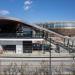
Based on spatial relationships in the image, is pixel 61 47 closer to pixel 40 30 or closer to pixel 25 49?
pixel 25 49

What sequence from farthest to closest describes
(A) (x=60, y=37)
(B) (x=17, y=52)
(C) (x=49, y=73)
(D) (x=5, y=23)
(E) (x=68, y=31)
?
(E) (x=68, y=31) < (D) (x=5, y=23) < (A) (x=60, y=37) < (B) (x=17, y=52) < (C) (x=49, y=73)

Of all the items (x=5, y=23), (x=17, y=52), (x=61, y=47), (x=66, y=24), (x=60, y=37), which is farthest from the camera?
(x=66, y=24)

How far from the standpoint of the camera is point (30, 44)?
5078 cm

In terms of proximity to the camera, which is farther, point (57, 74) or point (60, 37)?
point (60, 37)

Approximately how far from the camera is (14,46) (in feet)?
160

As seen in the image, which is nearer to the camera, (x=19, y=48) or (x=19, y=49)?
(x=19, y=49)

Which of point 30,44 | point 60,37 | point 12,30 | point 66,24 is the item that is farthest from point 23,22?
point 66,24

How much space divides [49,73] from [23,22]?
2023 inches

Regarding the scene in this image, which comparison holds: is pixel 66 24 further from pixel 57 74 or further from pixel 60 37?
pixel 57 74

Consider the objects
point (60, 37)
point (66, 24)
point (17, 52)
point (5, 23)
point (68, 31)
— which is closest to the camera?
point (17, 52)

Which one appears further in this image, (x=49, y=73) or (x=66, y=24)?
(x=66, y=24)

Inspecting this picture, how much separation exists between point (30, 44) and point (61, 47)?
241 inches

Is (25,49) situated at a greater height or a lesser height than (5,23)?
lesser

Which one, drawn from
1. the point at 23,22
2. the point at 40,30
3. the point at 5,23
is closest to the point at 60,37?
the point at 40,30
